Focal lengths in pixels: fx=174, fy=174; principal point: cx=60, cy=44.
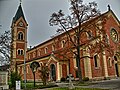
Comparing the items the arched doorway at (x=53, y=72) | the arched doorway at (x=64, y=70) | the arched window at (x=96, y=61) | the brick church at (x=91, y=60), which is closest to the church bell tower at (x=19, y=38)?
the brick church at (x=91, y=60)

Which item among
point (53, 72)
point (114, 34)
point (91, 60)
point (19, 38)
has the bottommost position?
point (53, 72)

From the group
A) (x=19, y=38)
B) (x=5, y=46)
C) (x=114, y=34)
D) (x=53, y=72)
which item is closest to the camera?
(x=5, y=46)

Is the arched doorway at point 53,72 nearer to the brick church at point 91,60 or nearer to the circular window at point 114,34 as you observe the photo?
the brick church at point 91,60

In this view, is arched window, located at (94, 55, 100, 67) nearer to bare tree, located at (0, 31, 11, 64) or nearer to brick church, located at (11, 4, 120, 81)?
brick church, located at (11, 4, 120, 81)

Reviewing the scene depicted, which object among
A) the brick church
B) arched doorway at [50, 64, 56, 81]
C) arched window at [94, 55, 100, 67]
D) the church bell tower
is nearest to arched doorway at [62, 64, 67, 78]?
the brick church

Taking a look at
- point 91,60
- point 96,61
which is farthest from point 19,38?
point 96,61

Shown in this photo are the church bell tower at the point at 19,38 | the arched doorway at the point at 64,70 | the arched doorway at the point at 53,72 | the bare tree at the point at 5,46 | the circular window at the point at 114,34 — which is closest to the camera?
the bare tree at the point at 5,46

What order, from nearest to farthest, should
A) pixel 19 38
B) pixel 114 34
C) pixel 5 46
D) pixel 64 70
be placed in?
pixel 5 46 → pixel 114 34 → pixel 64 70 → pixel 19 38

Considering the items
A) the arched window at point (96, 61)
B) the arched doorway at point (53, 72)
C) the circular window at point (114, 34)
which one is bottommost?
the arched doorway at point (53, 72)

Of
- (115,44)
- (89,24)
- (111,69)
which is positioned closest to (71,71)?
(111,69)

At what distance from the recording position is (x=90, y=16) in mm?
13656

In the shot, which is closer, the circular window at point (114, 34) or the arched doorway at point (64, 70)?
the circular window at point (114, 34)

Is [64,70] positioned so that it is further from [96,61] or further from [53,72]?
[96,61]

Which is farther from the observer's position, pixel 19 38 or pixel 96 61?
pixel 19 38
